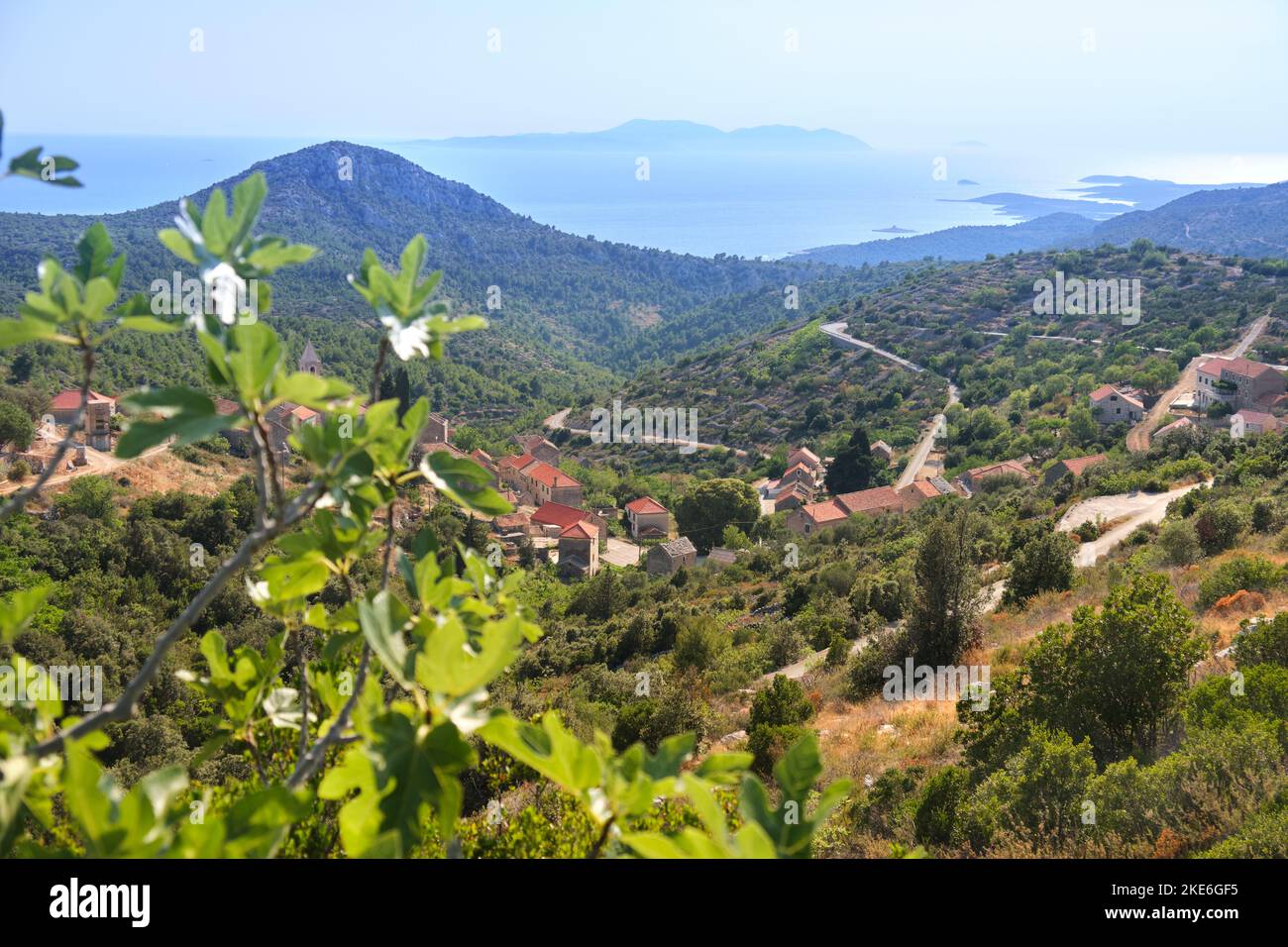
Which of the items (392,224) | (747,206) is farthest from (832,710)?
(747,206)

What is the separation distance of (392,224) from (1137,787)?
94341 mm

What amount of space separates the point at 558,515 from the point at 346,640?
32.1m

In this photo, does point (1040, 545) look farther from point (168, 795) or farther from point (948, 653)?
point (168, 795)

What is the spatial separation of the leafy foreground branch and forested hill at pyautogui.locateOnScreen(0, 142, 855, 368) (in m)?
61.2

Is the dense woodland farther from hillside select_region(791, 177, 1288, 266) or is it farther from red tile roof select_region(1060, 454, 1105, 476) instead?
hillside select_region(791, 177, 1288, 266)

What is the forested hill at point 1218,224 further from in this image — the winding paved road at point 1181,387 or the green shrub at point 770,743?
the green shrub at point 770,743

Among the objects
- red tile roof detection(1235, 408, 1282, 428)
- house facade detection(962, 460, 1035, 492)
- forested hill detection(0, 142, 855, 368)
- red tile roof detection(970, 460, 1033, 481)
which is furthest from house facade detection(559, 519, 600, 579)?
forested hill detection(0, 142, 855, 368)

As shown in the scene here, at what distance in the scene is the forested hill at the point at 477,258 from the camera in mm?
67938

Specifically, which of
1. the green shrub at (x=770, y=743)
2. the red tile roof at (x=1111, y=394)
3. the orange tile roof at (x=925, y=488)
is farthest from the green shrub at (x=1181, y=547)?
the red tile roof at (x=1111, y=394)

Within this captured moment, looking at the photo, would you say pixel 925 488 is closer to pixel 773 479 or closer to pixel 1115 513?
pixel 773 479

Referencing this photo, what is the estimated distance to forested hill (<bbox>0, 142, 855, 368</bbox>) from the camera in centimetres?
6794

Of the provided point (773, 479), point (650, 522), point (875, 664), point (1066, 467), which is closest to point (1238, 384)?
point (1066, 467)

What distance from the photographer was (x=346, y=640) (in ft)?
4.76

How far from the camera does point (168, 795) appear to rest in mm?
1053
